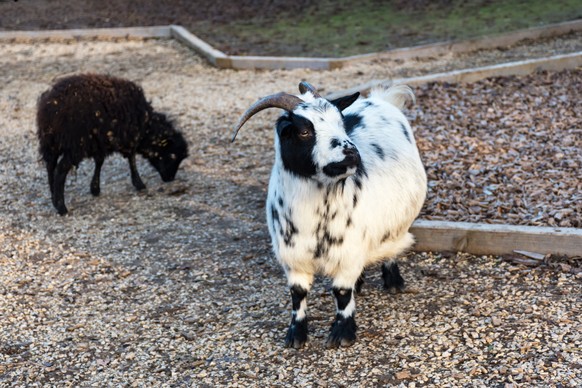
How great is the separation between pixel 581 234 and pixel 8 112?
784 centimetres

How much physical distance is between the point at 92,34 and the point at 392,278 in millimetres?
11278

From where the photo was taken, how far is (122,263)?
20.4 feet

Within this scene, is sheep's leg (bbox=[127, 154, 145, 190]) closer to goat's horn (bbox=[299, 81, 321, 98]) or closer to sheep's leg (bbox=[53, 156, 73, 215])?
sheep's leg (bbox=[53, 156, 73, 215])

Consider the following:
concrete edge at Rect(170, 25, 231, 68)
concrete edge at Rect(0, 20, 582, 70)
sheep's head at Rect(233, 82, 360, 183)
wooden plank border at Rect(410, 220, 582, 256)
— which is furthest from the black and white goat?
concrete edge at Rect(170, 25, 231, 68)

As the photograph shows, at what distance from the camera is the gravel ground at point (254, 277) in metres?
4.58

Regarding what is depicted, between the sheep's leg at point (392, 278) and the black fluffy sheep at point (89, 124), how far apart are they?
3160mm

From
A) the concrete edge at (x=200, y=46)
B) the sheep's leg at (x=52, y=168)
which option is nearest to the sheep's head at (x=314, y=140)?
the sheep's leg at (x=52, y=168)

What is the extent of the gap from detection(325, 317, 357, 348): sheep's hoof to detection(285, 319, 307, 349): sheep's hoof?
154 millimetres

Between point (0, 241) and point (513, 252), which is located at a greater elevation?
point (513, 252)

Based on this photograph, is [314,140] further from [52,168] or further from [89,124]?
[52,168]

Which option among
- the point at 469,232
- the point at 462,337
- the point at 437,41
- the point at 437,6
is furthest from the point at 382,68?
the point at 462,337

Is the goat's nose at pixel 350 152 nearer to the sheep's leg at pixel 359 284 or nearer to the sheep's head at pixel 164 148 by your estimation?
the sheep's leg at pixel 359 284

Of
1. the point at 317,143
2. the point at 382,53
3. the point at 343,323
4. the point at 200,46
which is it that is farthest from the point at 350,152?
the point at 200,46

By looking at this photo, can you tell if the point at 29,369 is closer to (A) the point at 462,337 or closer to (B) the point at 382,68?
(A) the point at 462,337
